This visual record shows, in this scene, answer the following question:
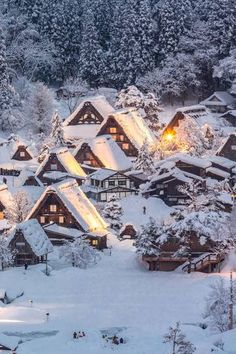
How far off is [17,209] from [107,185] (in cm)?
894

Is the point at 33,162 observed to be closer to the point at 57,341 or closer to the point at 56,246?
the point at 56,246

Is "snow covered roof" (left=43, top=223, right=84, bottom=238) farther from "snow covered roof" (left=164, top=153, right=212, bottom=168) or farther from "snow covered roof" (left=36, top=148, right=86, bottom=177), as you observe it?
"snow covered roof" (left=164, top=153, right=212, bottom=168)

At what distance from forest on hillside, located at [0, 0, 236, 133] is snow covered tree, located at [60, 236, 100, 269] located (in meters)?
26.1

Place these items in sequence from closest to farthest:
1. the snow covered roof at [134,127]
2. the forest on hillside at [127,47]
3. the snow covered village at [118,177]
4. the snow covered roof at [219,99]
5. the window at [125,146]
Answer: the snow covered village at [118,177]
the snow covered roof at [134,127]
the window at [125,146]
the snow covered roof at [219,99]
the forest on hillside at [127,47]

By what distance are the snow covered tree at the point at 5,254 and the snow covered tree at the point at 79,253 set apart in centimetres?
288

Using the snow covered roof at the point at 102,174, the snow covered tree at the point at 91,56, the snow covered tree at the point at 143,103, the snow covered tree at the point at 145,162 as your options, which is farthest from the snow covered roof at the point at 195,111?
the snow covered tree at the point at 91,56

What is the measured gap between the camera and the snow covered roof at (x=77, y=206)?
1988 inches

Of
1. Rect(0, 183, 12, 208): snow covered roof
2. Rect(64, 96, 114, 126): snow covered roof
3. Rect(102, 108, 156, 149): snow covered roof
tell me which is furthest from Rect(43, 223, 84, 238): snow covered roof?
Rect(64, 96, 114, 126): snow covered roof

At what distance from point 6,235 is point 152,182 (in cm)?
1186

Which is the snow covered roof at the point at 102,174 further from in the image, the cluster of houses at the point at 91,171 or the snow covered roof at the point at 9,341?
the snow covered roof at the point at 9,341

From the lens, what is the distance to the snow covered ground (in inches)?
1348

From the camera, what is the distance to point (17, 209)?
51875 mm

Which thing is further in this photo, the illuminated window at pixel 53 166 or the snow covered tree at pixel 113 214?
the illuminated window at pixel 53 166

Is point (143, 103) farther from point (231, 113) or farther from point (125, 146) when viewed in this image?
point (231, 113)
